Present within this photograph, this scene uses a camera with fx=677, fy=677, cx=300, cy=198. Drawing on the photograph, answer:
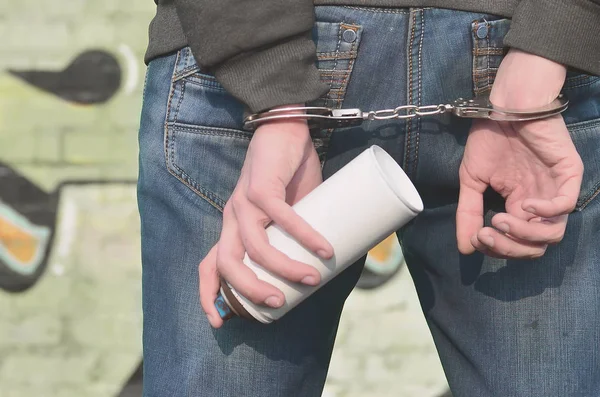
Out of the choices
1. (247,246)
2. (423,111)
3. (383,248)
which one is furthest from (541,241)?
(383,248)

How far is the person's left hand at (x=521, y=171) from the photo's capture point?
73cm

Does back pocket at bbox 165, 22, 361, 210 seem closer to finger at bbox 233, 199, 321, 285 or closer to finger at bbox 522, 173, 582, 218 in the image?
finger at bbox 233, 199, 321, 285

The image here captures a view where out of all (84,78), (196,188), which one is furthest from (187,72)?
(84,78)

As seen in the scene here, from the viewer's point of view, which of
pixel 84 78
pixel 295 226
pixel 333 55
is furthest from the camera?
pixel 84 78

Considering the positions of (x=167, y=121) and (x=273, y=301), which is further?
(x=167, y=121)

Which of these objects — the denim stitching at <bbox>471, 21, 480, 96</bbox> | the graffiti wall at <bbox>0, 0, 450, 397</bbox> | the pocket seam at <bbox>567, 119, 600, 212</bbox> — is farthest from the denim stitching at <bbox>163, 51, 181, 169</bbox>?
the graffiti wall at <bbox>0, 0, 450, 397</bbox>

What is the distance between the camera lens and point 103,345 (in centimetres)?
283

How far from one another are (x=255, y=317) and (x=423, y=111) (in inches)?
11.8

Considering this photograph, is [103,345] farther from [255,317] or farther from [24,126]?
[255,317]

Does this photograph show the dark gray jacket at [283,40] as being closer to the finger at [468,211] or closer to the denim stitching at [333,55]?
the denim stitching at [333,55]

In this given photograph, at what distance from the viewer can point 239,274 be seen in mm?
702

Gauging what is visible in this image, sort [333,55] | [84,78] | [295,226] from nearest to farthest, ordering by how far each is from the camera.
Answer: [295,226] → [333,55] → [84,78]

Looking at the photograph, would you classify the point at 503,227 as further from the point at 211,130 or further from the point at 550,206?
the point at 211,130

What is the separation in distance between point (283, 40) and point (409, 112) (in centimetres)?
17
